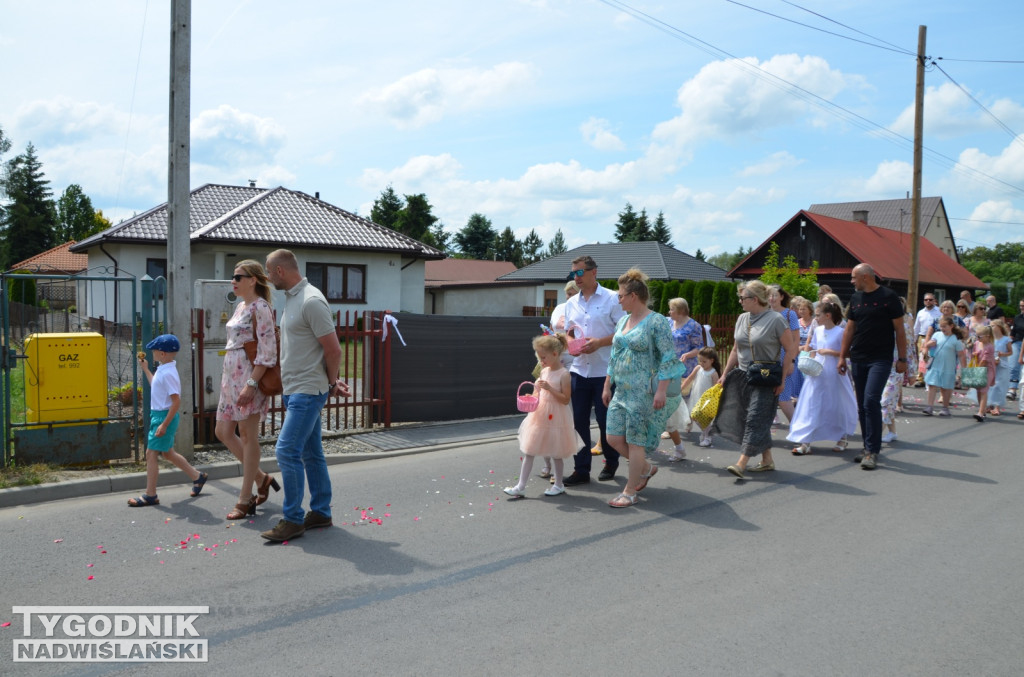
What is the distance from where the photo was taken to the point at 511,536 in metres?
5.52

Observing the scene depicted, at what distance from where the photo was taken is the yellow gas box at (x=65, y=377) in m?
7.09

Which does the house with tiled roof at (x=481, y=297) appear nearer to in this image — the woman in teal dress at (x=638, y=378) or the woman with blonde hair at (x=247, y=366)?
the woman in teal dress at (x=638, y=378)

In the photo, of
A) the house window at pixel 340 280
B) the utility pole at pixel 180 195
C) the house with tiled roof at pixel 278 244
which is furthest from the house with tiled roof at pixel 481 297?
the utility pole at pixel 180 195

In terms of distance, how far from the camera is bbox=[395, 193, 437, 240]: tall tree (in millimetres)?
65438

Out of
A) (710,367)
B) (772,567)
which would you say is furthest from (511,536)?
(710,367)

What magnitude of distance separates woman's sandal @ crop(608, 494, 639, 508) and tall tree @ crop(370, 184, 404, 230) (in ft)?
208

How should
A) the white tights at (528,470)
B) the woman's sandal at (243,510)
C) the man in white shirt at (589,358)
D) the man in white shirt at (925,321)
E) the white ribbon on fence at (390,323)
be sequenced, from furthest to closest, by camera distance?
the man in white shirt at (925,321), the white ribbon on fence at (390,323), the man in white shirt at (589,358), the white tights at (528,470), the woman's sandal at (243,510)

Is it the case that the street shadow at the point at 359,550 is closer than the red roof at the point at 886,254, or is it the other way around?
the street shadow at the point at 359,550

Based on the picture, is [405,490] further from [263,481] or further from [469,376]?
[469,376]

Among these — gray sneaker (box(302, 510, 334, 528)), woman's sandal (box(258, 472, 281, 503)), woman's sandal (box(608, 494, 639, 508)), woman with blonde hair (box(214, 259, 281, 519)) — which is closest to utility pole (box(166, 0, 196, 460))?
woman's sandal (box(258, 472, 281, 503))

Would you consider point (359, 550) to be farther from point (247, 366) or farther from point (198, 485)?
point (198, 485)

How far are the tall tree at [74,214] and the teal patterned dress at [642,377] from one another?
323ft

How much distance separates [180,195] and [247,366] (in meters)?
2.92

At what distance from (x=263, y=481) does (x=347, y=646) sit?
2754 mm
